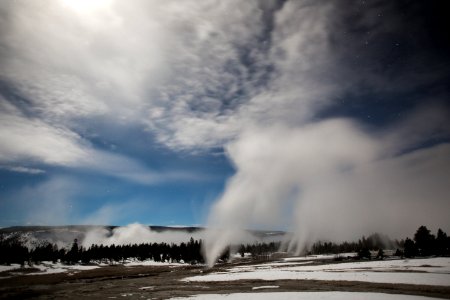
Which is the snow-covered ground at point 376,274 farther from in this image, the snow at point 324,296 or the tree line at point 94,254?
the tree line at point 94,254

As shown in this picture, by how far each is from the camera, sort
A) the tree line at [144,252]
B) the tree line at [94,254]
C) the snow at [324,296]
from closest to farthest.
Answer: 1. the snow at [324,296]
2. the tree line at [144,252]
3. the tree line at [94,254]

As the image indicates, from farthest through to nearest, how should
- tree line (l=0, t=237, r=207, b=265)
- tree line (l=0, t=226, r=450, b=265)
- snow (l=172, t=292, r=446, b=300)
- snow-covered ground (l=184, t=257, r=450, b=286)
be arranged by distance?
tree line (l=0, t=237, r=207, b=265) < tree line (l=0, t=226, r=450, b=265) < snow-covered ground (l=184, t=257, r=450, b=286) < snow (l=172, t=292, r=446, b=300)

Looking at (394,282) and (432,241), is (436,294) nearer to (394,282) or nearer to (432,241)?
(394,282)

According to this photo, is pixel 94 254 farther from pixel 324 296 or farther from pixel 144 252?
pixel 324 296

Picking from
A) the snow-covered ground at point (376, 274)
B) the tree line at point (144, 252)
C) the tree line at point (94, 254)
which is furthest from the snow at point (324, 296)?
the tree line at point (94, 254)

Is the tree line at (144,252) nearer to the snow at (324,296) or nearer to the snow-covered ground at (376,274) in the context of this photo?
the snow-covered ground at (376,274)

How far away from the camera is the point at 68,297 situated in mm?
36875

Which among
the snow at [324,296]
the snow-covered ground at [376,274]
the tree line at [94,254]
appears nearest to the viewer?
the snow at [324,296]

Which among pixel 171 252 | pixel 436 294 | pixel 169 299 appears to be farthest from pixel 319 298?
pixel 171 252

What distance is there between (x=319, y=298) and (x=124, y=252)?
168 metres

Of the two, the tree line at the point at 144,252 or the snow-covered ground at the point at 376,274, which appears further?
the tree line at the point at 144,252

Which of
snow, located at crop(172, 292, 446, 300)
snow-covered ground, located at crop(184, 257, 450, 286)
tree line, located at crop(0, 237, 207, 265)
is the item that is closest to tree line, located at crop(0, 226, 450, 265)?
tree line, located at crop(0, 237, 207, 265)

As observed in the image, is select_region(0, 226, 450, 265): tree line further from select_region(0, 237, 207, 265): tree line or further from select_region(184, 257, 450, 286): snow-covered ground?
select_region(184, 257, 450, 286): snow-covered ground

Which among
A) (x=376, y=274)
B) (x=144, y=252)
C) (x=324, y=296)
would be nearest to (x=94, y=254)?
(x=144, y=252)
